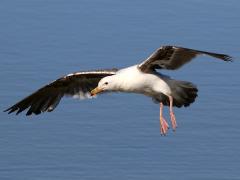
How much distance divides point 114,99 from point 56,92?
1.95 metres

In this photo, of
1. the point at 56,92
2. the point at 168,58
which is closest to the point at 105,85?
the point at 168,58

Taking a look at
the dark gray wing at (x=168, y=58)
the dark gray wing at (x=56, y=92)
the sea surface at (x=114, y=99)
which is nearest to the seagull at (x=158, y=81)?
the dark gray wing at (x=168, y=58)

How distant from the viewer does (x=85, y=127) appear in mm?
14727

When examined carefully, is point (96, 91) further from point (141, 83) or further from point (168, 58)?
point (168, 58)

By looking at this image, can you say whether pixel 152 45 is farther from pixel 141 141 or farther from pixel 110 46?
pixel 141 141

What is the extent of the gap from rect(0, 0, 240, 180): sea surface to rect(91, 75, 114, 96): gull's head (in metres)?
1.32

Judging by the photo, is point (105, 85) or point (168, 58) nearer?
point (168, 58)

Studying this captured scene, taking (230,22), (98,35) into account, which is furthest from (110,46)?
(230,22)

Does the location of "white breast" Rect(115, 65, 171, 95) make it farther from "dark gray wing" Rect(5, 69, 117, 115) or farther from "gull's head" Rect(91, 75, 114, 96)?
"dark gray wing" Rect(5, 69, 117, 115)

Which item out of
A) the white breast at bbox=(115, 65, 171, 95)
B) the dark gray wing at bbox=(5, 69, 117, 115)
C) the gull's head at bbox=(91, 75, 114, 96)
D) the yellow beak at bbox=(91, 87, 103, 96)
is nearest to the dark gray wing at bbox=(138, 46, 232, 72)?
the white breast at bbox=(115, 65, 171, 95)

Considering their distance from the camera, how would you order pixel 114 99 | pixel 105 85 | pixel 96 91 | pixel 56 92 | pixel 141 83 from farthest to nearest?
pixel 114 99, pixel 56 92, pixel 96 91, pixel 105 85, pixel 141 83

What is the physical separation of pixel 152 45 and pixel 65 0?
2.74 metres

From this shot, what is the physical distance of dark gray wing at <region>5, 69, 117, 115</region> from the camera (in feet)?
44.4

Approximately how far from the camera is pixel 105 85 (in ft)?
41.2
